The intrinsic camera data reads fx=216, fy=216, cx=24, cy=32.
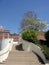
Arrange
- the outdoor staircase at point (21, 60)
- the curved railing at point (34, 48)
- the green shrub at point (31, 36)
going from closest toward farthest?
the outdoor staircase at point (21, 60), the curved railing at point (34, 48), the green shrub at point (31, 36)

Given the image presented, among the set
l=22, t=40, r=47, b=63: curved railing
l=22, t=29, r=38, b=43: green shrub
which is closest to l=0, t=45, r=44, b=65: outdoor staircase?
l=22, t=40, r=47, b=63: curved railing

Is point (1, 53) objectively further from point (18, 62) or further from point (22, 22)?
point (22, 22)

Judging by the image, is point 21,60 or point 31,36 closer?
point 21,60

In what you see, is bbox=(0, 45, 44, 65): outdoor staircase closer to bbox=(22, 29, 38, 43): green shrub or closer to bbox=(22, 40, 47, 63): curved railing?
bbox=(22, 40, 47, 63): curved railing

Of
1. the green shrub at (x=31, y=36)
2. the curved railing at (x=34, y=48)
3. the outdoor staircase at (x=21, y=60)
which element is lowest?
the outdoor staircase at (x=21, y=60)

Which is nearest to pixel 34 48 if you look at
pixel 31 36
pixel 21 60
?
pixel 31 36

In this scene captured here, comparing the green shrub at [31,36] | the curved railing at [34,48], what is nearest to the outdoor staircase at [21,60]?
the curved railing at [34,48]

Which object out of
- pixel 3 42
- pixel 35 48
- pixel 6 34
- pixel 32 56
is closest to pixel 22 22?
pixel 6 34

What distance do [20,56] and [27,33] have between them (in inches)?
281

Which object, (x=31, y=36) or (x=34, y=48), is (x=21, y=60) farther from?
(x=31, y=36)

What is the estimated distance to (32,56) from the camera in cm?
2072

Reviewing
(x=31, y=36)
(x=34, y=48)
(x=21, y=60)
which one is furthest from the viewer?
(x=31, y=36)

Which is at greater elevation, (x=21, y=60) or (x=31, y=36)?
(x=31, y=36)

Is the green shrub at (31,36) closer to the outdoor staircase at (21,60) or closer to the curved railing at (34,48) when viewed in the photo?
the curved railing at (34,48)
